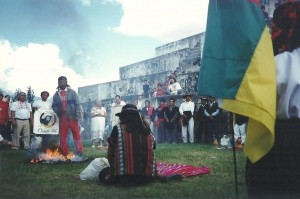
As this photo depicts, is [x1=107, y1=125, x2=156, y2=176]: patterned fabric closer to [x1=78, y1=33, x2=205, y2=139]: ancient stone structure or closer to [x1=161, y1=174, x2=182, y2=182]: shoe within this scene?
[x1=161, y1=174, x2=182, y2=182]: shoe

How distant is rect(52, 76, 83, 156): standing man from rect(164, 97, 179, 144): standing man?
5.19m

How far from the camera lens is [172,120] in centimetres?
1282

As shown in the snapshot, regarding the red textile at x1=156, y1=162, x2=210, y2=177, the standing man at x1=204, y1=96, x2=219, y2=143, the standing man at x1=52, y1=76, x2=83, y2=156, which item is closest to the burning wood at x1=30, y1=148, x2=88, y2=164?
the standing man at x1=52, y1=76, x2=83, y2=156

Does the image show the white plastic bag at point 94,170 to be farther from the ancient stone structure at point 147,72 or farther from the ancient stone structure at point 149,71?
the ancient stone structure at point 149,71

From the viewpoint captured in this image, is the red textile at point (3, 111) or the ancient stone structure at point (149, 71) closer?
the red textile at point (3, 111)

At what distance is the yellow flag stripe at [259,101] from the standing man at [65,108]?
622 cm

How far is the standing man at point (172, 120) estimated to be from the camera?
12875 millimetres

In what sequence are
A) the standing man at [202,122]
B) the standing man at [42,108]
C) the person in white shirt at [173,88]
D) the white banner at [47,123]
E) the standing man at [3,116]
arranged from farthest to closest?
the person in white shirt at [173,88]
the standing man at [202,122]
the standing man at [3,116]
the standing man at [42,108]
the white banner at [47,123]

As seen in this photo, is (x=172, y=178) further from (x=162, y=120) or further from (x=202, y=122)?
(x=162, y=120)

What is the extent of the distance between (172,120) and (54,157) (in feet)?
19.7

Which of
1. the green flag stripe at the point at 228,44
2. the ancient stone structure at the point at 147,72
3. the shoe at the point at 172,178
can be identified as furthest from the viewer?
the ancient stone structure at the point at 147,72

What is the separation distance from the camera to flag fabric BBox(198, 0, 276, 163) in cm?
231

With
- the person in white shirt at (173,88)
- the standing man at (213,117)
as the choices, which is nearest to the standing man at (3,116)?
the person in white shirt at (173,88)

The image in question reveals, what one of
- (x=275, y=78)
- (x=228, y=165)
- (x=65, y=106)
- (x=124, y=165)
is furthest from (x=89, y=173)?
(x=275, y=78)
